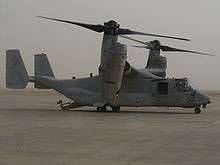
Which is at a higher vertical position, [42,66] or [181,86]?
[42,66]

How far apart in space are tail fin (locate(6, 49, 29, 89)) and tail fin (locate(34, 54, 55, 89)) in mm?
911

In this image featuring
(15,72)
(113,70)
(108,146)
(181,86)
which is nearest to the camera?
(108,146)

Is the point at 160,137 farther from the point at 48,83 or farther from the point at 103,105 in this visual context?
the point at 48,83

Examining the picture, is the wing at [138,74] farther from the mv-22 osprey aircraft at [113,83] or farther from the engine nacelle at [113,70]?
the engine nacelle at [113,70]

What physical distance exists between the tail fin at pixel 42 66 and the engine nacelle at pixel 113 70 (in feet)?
21.2

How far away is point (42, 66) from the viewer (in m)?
32.4

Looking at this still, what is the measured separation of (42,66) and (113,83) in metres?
8.03

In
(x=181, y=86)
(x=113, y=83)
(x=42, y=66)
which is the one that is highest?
(x=42, y=66)

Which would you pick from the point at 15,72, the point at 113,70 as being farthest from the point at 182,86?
the point at 15,72

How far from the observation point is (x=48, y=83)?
3194 cm

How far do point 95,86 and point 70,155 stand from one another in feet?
65.3

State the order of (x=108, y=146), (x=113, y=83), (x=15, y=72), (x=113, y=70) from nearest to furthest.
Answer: (x=108, y=146)
(x=113, y=70)
(x=113, y=83)
(x=15, y=72)

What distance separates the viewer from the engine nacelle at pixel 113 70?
83.9 feet

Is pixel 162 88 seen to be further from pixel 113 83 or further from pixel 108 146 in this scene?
pixel 108 146
